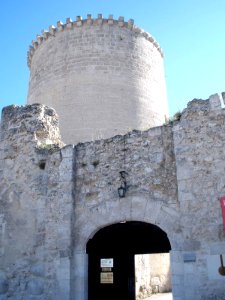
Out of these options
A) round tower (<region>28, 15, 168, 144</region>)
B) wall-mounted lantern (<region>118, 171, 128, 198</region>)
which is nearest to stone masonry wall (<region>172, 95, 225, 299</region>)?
wall-mounted lantern (<region>118, 171, 128, 198</region>)

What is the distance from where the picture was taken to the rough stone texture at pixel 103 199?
578cm

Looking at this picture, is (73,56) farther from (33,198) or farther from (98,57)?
(33,198)

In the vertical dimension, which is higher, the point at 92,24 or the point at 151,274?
the point at 92,24

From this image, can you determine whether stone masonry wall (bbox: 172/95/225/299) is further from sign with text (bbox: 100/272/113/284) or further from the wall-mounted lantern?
sign with text (bbox: 100/272/113/284)

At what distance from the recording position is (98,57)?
1240 centimetres

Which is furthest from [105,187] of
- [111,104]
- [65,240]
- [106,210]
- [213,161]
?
[111,104]

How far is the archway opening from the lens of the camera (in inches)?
288

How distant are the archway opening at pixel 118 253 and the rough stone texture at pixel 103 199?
0.65 metres

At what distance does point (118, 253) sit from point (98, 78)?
6.06m

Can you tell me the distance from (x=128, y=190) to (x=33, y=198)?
2049mm

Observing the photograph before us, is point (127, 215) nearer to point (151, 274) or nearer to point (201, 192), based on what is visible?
point (201, 192)

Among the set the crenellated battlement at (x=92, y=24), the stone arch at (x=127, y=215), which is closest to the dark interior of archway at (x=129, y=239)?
the stone arch at (x=127, y=215)

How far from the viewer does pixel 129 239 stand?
8.55 metres

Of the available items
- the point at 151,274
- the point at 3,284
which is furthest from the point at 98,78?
the point at 151,274
